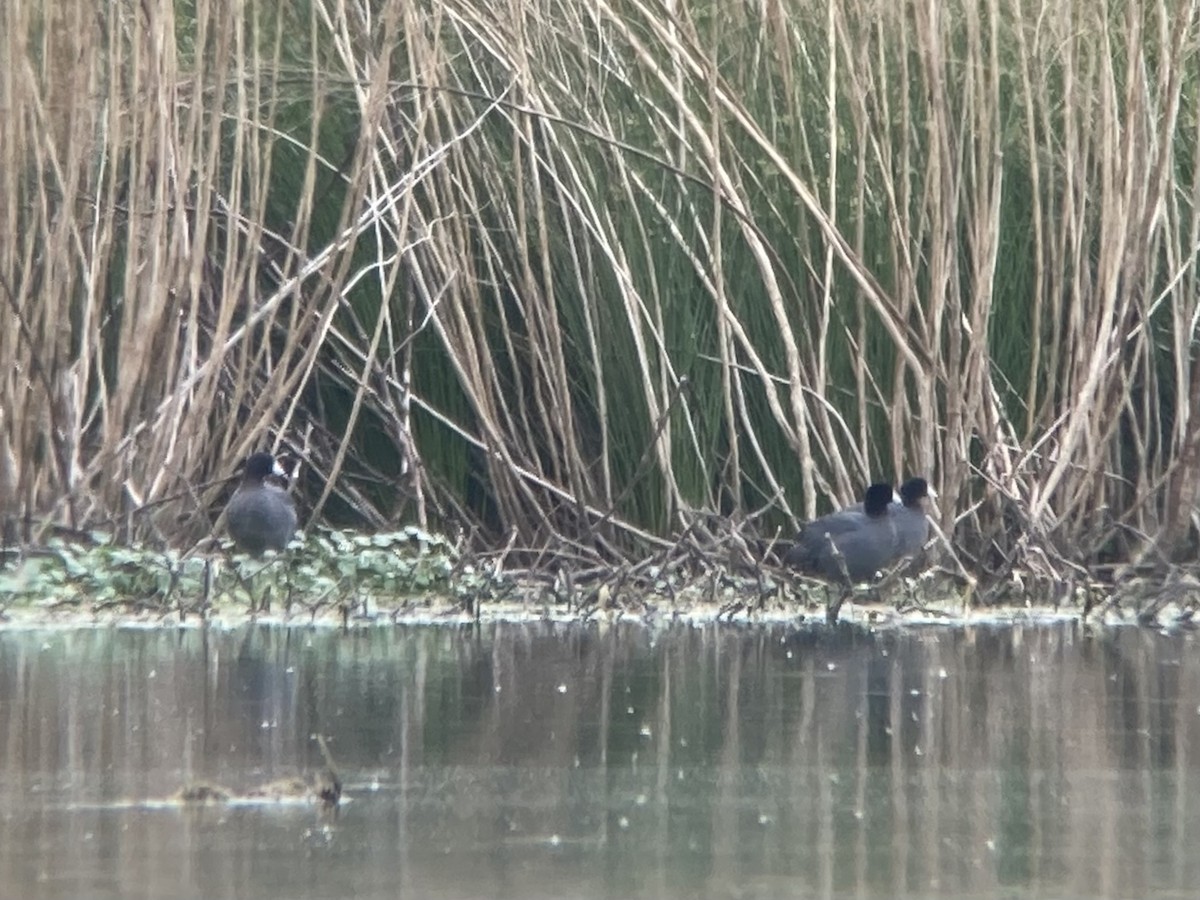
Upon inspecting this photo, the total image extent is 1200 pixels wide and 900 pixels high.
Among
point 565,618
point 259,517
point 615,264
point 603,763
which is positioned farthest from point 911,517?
point 603,763

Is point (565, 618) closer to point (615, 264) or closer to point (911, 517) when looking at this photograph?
point (911, 517)

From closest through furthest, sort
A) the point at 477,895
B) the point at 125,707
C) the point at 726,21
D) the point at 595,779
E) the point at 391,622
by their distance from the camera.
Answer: the point at 477,895 < the point at 595,779 < the point at 125,707 < the point at 391,622 < the point at 726,21

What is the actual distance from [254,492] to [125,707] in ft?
7.60

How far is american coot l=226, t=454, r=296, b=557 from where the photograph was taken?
760 cm

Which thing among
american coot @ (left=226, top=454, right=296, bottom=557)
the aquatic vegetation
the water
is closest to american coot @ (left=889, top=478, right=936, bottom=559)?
the water

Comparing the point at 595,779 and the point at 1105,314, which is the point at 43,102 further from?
the point at 595,779

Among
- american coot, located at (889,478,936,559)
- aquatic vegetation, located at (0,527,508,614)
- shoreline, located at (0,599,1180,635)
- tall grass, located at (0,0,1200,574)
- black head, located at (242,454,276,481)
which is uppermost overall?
tall grass, located at (0,0,1200,574)

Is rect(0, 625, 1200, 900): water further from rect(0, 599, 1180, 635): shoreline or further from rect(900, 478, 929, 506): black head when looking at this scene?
rect(900, 478, 929, 506): black head

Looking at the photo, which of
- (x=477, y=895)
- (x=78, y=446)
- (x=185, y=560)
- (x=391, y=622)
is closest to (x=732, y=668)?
(x=391, y=622)

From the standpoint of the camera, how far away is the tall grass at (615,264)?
7.71 m

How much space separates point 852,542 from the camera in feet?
24.7

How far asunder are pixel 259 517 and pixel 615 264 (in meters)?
1.39

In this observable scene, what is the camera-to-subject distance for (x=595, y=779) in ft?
15.1

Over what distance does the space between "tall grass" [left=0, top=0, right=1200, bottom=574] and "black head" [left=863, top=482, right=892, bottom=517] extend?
0.30 metres
